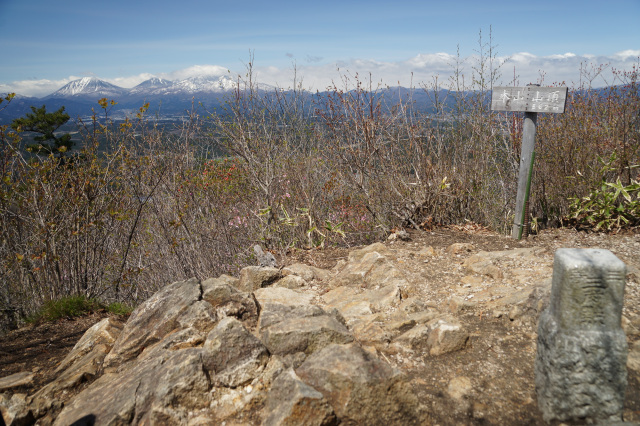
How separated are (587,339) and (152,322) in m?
3.02

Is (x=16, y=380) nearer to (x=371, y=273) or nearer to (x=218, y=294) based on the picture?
(x=218, y=294)

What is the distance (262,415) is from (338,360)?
55cm

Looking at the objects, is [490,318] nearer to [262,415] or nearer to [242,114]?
[262,415]

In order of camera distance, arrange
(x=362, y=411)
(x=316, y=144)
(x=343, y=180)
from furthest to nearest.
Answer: (x=316, y=144)
(x=343, y=180)
(x=362, y=411)

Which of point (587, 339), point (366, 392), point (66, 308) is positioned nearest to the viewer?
point (587, 339)

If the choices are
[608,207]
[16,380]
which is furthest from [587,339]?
[608,207]

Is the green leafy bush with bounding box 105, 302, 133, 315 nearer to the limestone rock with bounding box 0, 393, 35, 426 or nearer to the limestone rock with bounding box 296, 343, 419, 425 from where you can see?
the limestone rock with bounding box 0, 393, 35, 426

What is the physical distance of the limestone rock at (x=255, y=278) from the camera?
429cm

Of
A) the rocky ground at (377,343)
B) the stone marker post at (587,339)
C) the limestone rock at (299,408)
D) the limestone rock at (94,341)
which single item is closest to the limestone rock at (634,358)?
the rocky ground at (377,343)

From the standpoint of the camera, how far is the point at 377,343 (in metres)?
2.88

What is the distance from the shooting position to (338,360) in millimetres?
2250

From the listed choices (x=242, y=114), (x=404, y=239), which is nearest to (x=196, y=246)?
(x=242, y=114)

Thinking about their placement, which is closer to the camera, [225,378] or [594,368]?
[594,368]

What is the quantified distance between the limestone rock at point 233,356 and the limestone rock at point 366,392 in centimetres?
48
